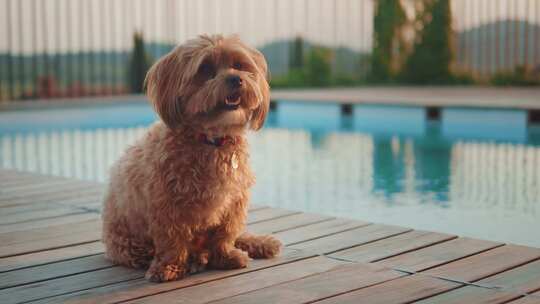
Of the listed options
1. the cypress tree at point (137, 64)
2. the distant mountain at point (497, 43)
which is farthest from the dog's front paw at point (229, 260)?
the distant mountain at point (497, 43)

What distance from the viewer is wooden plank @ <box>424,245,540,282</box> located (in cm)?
277

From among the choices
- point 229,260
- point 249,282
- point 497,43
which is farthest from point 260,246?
point 497,43

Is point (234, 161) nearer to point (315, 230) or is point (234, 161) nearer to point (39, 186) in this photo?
point (315, 230)

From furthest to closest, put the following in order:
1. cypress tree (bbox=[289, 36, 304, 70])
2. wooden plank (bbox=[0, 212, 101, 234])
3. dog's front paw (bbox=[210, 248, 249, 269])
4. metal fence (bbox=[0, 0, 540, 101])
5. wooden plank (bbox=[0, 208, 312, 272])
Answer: cypress tree (bbox=[289, 36, 304, 70]), metal fence (bbox=[0, 0, 540, 101]), wooden plank (bbox=[0, 212, 101, 234]), wooden plank (bbox=[0, 208, 312, 272]), dog's front paw (bbox=[210, 248, 249, 269])

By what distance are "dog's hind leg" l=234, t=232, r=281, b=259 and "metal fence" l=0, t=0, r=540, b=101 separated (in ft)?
27.4

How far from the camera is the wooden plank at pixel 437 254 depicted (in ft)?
9.55

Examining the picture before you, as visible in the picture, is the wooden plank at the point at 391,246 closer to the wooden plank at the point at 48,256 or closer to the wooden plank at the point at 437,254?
the wooden plank at the point at 437,254

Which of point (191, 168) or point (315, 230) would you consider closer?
point (191, 168)

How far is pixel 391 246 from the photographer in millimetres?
3188

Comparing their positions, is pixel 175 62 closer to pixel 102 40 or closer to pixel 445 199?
pixel 445 199

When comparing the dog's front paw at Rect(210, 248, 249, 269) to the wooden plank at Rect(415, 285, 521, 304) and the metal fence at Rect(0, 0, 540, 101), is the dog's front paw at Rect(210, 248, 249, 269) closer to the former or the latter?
the wooden plank at Rect(415, 285, 521, 304)

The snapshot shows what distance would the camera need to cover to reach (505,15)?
496 inches

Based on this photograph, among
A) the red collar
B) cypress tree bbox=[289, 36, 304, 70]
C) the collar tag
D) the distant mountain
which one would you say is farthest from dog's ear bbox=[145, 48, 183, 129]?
cypress tree bbox=[289, 36, 304, 70]

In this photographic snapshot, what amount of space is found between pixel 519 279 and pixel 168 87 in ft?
4.44
